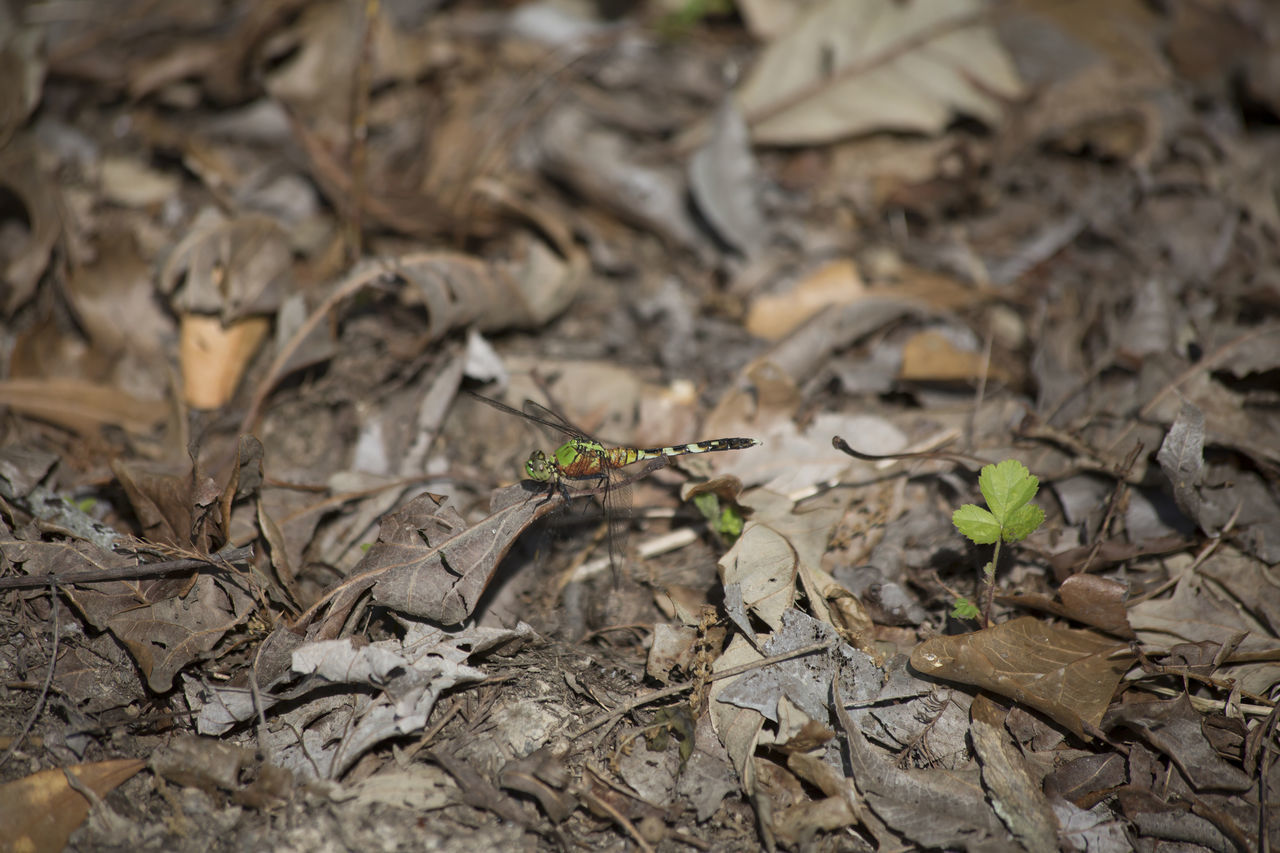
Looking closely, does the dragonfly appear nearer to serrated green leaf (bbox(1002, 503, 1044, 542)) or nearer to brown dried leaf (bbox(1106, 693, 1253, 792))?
serrated green leaf (bbox(1002, 503, 1044, 542))

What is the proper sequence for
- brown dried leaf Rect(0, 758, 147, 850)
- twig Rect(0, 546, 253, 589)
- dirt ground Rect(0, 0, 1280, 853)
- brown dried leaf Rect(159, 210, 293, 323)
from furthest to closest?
brown dried leaf Rect(159, 210, 293, 323), twig Rect(0, 546, 253, 589), dirt ground Rect(0, 0, 1280, 853), brown dried leaf Rect(0, 758, 147, 850)

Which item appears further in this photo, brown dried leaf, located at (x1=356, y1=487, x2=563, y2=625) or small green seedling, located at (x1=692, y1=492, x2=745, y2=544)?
small green seedling, located at (x1=692, y1=492, x2=745, y2=544)

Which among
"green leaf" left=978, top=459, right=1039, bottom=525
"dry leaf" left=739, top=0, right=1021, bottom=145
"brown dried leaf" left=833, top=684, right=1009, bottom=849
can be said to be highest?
"dry leaf" left=739, top=0, right=1021, bottom=145

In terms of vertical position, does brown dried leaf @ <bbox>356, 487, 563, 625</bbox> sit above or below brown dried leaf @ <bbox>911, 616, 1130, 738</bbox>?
above

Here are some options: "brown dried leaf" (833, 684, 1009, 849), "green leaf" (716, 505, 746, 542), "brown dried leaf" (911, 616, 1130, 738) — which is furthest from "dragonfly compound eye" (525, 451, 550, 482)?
"brown dried leaf" (911, 616, 1130, 738)

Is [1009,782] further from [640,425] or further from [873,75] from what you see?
[873,75]

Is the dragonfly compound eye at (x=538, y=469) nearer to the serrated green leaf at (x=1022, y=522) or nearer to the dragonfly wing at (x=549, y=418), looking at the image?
the dragonfly wing at (x=549, y=418)

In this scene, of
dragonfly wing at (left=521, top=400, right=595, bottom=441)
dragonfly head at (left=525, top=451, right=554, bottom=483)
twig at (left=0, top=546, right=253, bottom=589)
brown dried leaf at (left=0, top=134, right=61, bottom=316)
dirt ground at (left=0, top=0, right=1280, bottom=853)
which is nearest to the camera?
dirt ground at (left=0, top=0, right=1280, bottom=853)

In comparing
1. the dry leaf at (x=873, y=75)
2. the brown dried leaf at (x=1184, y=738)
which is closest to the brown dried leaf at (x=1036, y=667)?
the brown dried leaf at (x=1184, y=738)
